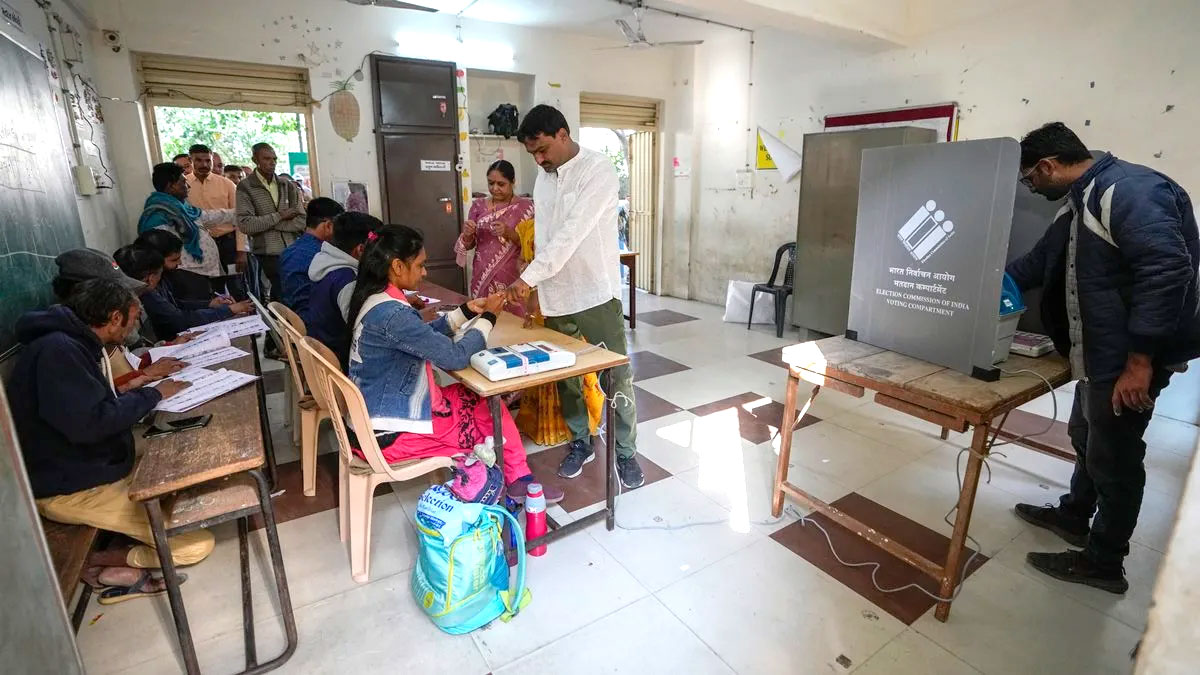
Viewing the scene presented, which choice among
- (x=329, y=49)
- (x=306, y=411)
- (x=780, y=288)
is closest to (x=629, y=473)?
(x=306, y=411)

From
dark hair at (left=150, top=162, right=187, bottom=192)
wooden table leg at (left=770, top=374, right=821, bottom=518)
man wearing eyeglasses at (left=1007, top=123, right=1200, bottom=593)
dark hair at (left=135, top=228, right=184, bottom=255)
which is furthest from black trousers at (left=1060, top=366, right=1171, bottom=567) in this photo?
dark hair at (left=150, top=162, right=187, bottom=192)

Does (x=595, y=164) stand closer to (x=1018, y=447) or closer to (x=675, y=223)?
(x=1018, y=447)

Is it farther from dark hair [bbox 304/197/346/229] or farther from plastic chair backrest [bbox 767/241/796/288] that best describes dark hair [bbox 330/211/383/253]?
plastic chair backrest [bbox 767/241/796/288]

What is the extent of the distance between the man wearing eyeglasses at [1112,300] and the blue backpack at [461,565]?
Answer: 5.89 feet

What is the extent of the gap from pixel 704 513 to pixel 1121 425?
53.2 inches

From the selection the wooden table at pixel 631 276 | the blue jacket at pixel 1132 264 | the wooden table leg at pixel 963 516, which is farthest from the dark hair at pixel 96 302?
the wooden table at pixel 631 276

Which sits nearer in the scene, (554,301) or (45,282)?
(45,282)

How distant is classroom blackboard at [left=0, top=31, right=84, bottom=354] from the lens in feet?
5.94

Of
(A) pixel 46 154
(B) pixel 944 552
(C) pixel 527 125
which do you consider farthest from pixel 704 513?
(A) pixel 46 154

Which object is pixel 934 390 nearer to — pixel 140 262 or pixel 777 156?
pixel 140 262

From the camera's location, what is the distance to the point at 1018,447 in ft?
9.27

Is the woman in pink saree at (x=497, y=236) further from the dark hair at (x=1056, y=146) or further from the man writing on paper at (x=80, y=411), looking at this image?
the dark hair at (x=1056, y=146)

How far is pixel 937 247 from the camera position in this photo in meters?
1.70

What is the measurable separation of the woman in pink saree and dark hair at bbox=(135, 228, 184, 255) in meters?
1.35
